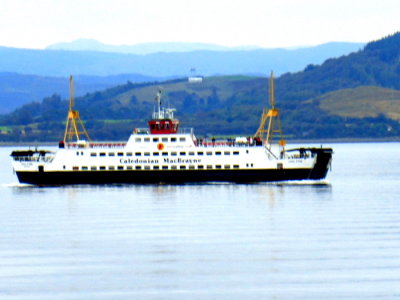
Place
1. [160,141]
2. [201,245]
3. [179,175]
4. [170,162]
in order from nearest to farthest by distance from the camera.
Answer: [201,245], [179,175], [160,141], [170,162]

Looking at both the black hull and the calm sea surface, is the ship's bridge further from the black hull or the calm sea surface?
the calm sea surface

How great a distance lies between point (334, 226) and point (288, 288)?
21.7m

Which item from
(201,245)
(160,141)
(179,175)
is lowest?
(201,245)

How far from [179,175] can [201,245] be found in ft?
157

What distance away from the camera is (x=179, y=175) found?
10494 cm

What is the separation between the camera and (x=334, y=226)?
216 feet

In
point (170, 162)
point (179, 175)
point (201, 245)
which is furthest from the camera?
point (170, 162)

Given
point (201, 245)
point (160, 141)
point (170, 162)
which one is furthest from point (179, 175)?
point (201, 245)

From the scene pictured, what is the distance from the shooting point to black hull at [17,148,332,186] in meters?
105

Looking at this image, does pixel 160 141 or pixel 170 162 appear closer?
pixel 160 141

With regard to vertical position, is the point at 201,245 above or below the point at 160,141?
below

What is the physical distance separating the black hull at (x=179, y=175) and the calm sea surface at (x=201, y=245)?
33.4 ft

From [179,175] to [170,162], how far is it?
1458 mm

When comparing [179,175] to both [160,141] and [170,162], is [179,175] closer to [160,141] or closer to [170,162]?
[170,162]
